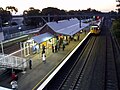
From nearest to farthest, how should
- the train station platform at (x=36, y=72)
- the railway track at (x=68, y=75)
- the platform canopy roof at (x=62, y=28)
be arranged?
1. the train station platform at (x=36, y=72)
2. the railway track at (x=68, y=75)
3. the platform canopy roof at (x=62, y=28)

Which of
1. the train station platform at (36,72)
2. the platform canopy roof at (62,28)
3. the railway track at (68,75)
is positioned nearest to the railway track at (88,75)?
the railway track at (68,75)

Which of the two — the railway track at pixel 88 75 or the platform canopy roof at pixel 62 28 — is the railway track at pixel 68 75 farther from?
the platform canopy roof at pixel 62 28

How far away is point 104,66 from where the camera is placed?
63.0 ft

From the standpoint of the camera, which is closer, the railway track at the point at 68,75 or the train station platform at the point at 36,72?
the train station platform at the point at 36,72

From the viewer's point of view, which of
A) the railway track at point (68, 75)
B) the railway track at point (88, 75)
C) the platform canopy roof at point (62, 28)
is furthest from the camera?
the platform canopy roof at point (62, 28)

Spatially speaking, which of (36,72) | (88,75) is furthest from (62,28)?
(88,75)

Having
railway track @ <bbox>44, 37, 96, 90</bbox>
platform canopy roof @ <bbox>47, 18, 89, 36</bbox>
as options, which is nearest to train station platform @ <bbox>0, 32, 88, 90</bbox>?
railway track @ <bbox>44, 37, 96, 90</bbox>

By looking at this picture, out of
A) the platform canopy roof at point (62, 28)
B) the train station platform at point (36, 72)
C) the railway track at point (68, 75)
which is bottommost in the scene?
the railway track at point (68, 75)

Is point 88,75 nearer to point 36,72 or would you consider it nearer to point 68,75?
point 68,75

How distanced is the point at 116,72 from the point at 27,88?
851 centimetres

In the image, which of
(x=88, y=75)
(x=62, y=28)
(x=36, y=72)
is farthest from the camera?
(x=62, y=28)

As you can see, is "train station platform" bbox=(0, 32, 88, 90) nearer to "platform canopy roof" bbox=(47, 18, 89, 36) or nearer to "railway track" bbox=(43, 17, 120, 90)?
"railway track" bbox=(43, 17, 120, 90)

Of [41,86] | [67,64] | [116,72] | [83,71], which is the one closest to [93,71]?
[83,71]

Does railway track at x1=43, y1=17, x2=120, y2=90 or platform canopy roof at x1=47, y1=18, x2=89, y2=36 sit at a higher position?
platform canopy roof at x1=47, y1=18, x2=89, y2=36
